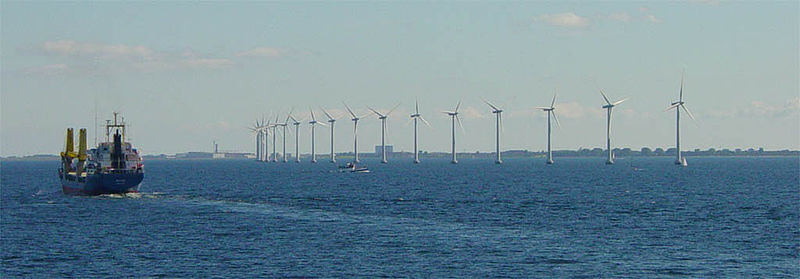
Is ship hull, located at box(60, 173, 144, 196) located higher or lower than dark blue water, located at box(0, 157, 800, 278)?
higher

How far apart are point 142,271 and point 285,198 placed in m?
83.6

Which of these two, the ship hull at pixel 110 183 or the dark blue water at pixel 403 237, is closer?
the dark blue water at pixel 403 237

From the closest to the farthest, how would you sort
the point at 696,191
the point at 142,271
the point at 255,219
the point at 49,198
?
the point at 142,271 < the point at 255,219 < the point at 49,198 < the point at 696,191

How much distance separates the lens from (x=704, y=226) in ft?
329

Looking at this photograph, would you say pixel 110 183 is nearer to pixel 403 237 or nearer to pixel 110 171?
pixel 110 171

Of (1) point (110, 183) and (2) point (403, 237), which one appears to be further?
(1) point (110, 183)

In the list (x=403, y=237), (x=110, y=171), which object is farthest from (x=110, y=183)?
(x=403, y=237)

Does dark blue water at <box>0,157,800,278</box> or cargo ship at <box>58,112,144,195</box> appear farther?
cargo ship at <box>58,112,144,195</box>

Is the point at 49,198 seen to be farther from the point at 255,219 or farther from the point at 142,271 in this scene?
the point at 142,271

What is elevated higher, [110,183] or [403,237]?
[110,183]

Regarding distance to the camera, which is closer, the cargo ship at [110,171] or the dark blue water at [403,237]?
the dark blue water at [403,237]

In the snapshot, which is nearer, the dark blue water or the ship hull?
the dark blue water

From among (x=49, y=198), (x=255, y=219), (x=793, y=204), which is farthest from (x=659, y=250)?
(x=49, y=198)

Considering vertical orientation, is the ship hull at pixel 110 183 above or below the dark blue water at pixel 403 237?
above
